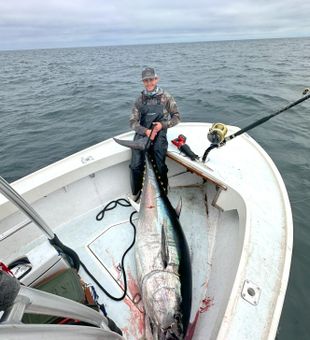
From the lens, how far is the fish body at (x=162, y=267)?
2.10 m

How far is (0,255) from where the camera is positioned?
2881 mm

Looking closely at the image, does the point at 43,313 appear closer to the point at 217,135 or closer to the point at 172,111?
the point at 217,135

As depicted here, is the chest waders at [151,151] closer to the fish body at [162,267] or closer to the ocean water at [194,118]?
the fish body at [162,267]

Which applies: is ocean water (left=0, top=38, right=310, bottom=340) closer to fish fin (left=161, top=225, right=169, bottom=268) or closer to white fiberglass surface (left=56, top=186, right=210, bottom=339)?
white fiberglass surface (left=56, top=186, right=210, bottom=339)

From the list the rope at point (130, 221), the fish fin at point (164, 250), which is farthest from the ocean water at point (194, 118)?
the rope at point (130, 221)

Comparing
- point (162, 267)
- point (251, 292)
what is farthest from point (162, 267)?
point (251, 292)

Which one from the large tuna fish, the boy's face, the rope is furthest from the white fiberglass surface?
the boy's face

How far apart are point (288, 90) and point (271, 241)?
12.0 m

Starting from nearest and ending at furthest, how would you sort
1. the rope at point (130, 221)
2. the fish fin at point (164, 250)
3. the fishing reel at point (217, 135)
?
1. the fish fin at point (164, 250)
2. the rope at point (130, 221)
3. the fishing reel at point (217, 135)

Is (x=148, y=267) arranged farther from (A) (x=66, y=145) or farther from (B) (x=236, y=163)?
(A) (x=66, y=145)

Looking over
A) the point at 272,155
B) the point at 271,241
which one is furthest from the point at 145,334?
the point at 272,155

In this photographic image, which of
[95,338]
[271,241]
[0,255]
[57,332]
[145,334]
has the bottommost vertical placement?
[145,334]

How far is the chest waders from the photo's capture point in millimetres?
3676

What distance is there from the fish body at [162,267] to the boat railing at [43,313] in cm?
83
